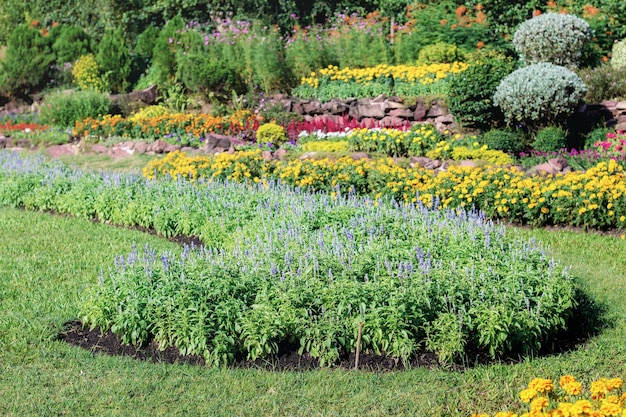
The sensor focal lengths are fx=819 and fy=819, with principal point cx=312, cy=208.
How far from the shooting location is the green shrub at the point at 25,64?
18.7m

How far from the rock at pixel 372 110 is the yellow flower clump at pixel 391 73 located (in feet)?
2.83

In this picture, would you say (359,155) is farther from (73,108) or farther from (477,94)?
(73,108)

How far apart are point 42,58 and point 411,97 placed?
1008cm

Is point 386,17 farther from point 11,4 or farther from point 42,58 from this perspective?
point 11,4

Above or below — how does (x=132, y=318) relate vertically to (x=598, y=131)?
above

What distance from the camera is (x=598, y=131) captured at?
35.9 ft

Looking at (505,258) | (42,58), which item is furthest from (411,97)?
(42,58)

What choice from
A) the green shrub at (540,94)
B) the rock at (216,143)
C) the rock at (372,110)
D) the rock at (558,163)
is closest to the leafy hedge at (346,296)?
the rock at (558,163)

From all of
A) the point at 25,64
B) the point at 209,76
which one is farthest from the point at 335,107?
the point at 25,64

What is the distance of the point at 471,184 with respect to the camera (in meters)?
8.34

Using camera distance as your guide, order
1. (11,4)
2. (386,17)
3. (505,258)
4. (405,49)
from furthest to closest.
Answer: (11,4)
(386,17)
(405,49)
(505,258)

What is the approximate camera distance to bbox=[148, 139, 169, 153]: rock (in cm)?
1245

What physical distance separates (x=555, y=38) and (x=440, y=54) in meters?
2.06

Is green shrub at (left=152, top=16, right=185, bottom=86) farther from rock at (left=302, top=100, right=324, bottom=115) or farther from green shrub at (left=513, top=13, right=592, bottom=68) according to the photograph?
green shrub at (left=513, top=13, right=592, bottom=68)
